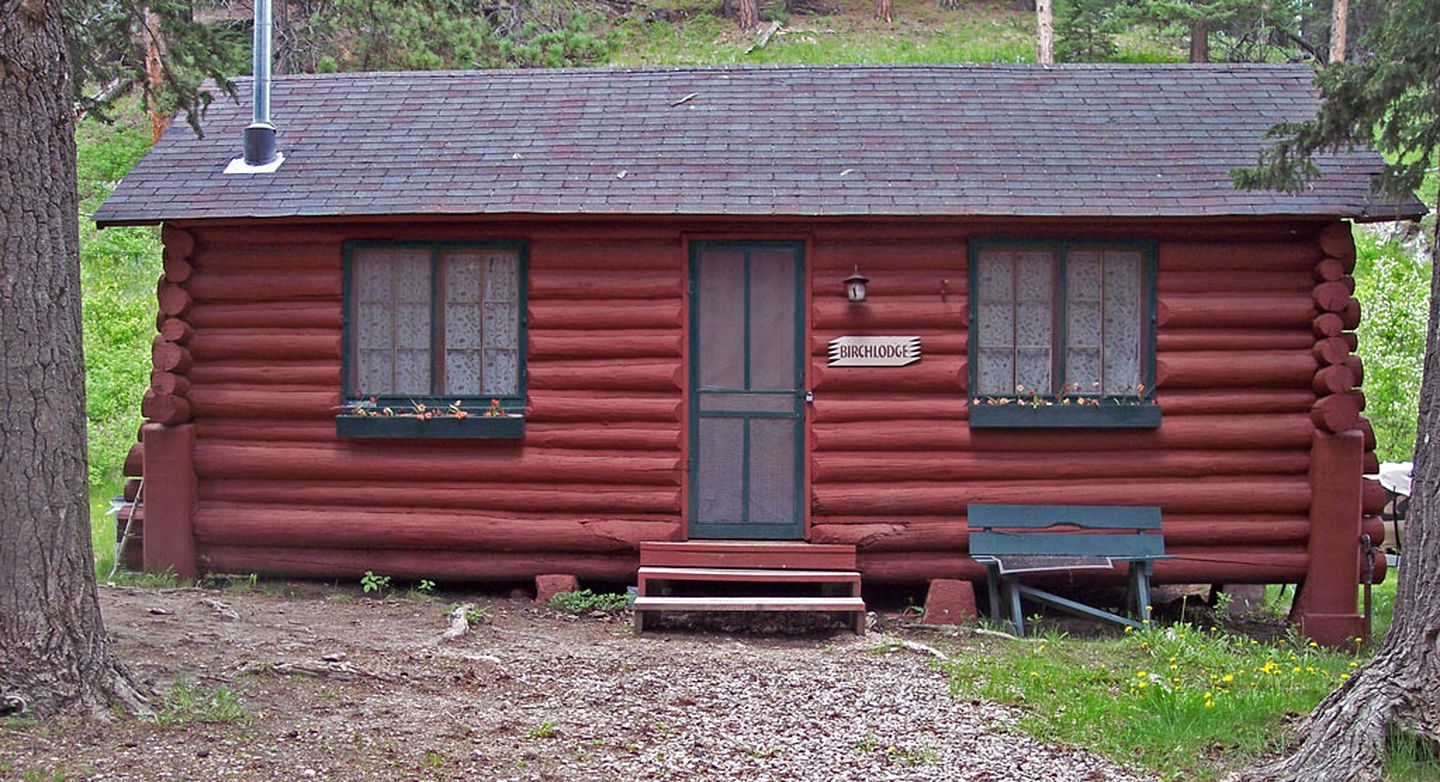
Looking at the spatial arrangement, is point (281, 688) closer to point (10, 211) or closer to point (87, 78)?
point (10, 211)

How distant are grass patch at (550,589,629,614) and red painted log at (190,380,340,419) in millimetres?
2310

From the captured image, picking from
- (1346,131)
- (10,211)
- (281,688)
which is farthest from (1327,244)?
(10,211)

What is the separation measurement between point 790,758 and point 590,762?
0.94 metres

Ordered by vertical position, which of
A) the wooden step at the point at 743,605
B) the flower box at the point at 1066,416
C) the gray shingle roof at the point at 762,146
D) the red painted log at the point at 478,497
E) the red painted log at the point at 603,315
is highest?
the gray shingle roof at the point at 762,146

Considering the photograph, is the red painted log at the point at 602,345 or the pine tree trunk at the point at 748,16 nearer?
the red painted log at the point at 602,345

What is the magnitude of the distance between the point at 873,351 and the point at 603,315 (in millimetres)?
2076

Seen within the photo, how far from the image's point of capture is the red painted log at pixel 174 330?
33.8ft

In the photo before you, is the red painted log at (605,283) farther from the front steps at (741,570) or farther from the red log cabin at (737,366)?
the front steps at (741,570)

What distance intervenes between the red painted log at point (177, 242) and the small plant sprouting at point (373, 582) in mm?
2829

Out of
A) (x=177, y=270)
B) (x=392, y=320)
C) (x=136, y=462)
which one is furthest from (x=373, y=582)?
(x=177, y=270)

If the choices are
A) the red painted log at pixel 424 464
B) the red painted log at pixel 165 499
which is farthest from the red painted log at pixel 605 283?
the red painted log at pixel 165 499

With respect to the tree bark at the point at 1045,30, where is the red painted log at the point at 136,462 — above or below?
below

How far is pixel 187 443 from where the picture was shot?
10.4 m

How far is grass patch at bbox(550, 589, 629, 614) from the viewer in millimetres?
9930
